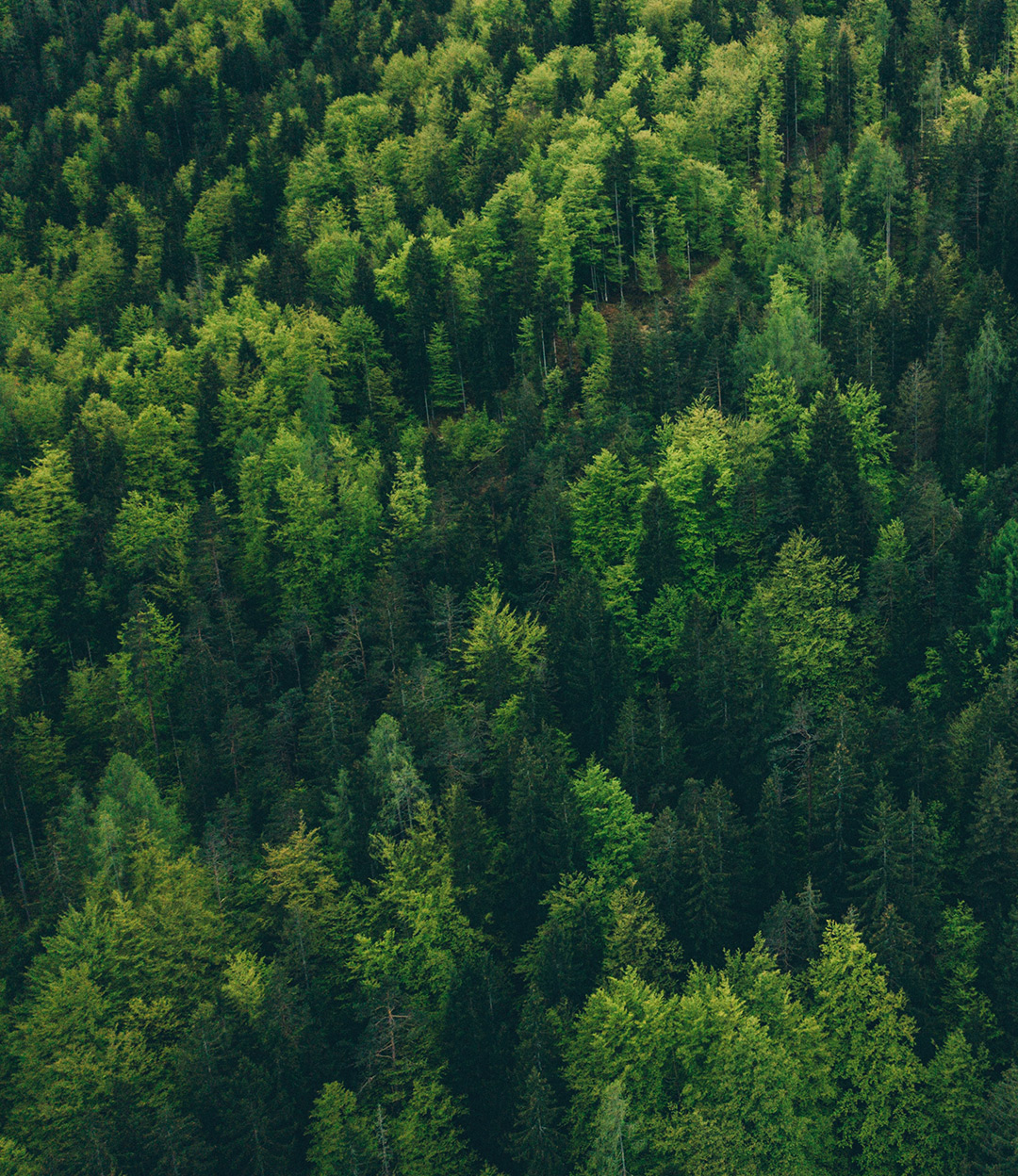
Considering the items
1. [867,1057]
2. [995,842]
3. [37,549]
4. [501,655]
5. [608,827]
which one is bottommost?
[867,1057]

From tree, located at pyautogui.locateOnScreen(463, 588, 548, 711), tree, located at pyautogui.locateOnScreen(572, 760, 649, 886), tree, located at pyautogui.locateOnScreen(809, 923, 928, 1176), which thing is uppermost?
tree, located at pyautogui.locateOnScreen(463, 588, 548, 711)

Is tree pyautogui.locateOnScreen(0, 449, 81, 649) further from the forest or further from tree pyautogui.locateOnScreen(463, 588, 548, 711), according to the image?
tree pyautogui.locateOnScreen(463, 588, 548, 711)

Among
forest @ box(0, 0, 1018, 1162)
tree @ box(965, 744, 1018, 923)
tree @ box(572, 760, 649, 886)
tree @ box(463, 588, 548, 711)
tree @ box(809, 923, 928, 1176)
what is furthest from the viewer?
tree @ box(463, 588, 548, 711)

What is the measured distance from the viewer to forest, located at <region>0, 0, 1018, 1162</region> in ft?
200

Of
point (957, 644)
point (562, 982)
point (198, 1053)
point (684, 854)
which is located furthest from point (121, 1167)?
point (957, 644)

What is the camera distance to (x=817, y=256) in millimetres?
103125

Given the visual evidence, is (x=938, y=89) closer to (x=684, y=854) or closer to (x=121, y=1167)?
(x=684, y=854)

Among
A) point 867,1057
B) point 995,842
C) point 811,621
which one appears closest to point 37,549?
point 811,621

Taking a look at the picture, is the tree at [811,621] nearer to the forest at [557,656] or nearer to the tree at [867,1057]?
the forest at [557,656]

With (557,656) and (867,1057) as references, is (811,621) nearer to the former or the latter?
(557,656)

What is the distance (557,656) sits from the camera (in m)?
78.7

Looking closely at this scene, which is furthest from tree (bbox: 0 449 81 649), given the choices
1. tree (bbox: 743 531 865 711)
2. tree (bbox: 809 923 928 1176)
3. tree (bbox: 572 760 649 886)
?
tree (bbox: 809 923 928 1176)

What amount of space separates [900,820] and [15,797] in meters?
58.1

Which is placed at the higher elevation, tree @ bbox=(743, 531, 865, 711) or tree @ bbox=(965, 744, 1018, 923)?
tree @ bbox=(743, 531, 865, 711)
